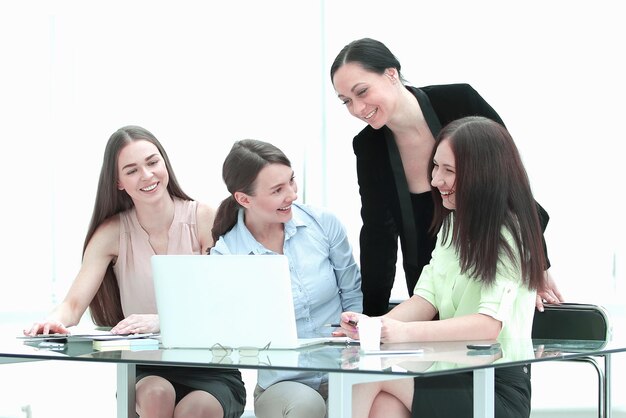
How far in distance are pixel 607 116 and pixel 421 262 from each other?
2.89m

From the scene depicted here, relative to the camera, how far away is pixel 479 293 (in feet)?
8.09

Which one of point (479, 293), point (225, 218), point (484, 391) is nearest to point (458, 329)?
point (479, 293)

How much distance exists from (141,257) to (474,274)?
1185mm

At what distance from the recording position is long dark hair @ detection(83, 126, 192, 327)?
3.18m

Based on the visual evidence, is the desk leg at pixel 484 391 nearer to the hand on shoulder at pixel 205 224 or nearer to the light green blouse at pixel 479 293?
the light green blouse at pixel 479 293

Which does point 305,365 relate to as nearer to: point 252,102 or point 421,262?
point 421,262

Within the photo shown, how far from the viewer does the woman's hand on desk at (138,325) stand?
272cm

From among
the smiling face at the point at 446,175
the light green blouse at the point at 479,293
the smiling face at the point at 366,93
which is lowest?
the light green blouse at the point at 479,293

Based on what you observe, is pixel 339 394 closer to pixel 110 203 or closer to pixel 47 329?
pixel 47 329

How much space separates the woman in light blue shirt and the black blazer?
8cm

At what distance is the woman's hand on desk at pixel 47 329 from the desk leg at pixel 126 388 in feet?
1.55

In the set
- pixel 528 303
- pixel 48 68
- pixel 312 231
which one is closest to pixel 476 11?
pixel 48 68

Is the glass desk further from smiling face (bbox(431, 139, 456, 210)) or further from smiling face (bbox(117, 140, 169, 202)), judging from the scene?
smiling face (bbox(117, 140, 169, 202))

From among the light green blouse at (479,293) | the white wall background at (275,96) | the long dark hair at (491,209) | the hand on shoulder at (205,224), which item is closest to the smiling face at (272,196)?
the hand on shoulder at (205,224)
